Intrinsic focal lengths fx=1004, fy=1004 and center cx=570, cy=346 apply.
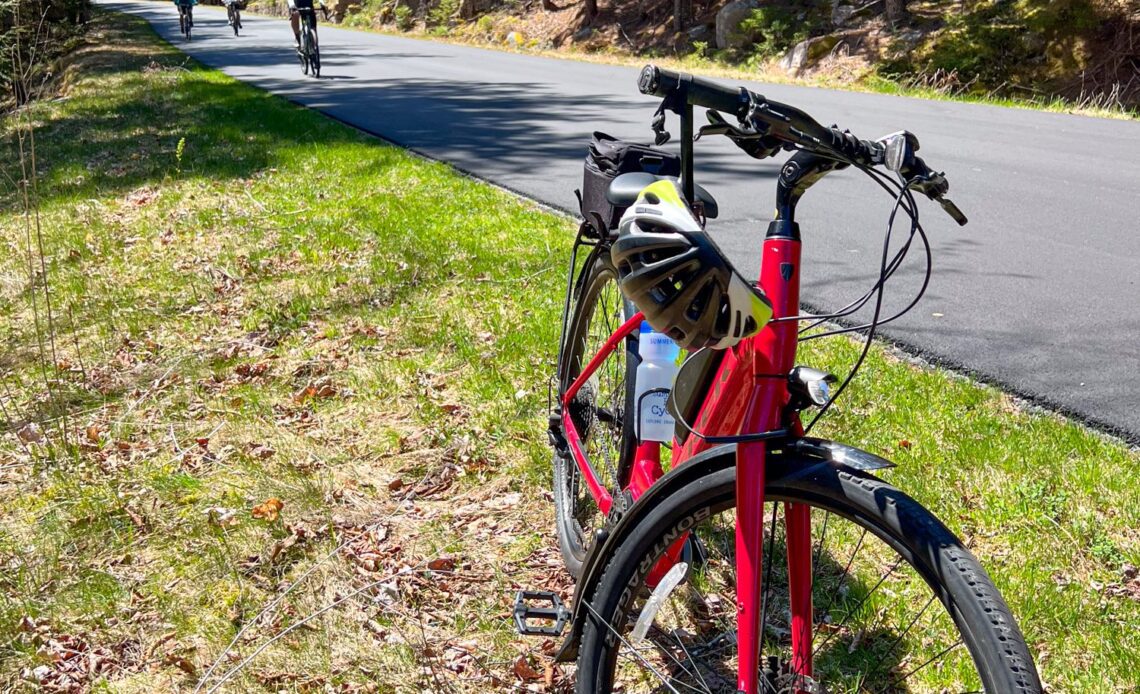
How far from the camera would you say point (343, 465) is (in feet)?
14.6

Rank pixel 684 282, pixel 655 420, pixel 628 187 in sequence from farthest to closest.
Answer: pixel 655 420, pixel 628 187, pixel 684 282

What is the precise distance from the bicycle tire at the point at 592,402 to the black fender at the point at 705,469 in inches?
25.2

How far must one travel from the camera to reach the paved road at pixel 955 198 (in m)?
5.16

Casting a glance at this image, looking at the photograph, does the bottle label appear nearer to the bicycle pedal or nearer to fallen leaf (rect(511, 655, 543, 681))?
the bicycle pedal

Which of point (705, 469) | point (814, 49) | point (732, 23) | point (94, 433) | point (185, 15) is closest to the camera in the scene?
point (705, 469)

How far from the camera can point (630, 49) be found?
93.6ft

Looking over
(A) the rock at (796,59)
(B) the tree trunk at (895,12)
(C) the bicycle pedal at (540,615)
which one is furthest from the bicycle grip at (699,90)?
(B) the tree trunk at (895,12)

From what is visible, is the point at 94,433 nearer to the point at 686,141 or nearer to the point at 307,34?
the point at 686,141

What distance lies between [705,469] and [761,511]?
167 millimetres

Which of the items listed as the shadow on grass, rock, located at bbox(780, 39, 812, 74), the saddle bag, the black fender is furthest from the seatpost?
rock, located at bbox(780, 39, 812, 74)

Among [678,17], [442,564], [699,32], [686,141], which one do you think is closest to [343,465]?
[442,564]

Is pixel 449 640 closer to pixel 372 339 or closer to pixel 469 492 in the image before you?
pixel 469 492

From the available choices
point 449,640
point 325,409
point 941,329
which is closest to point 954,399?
point 941,329

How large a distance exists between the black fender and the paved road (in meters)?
2.80
